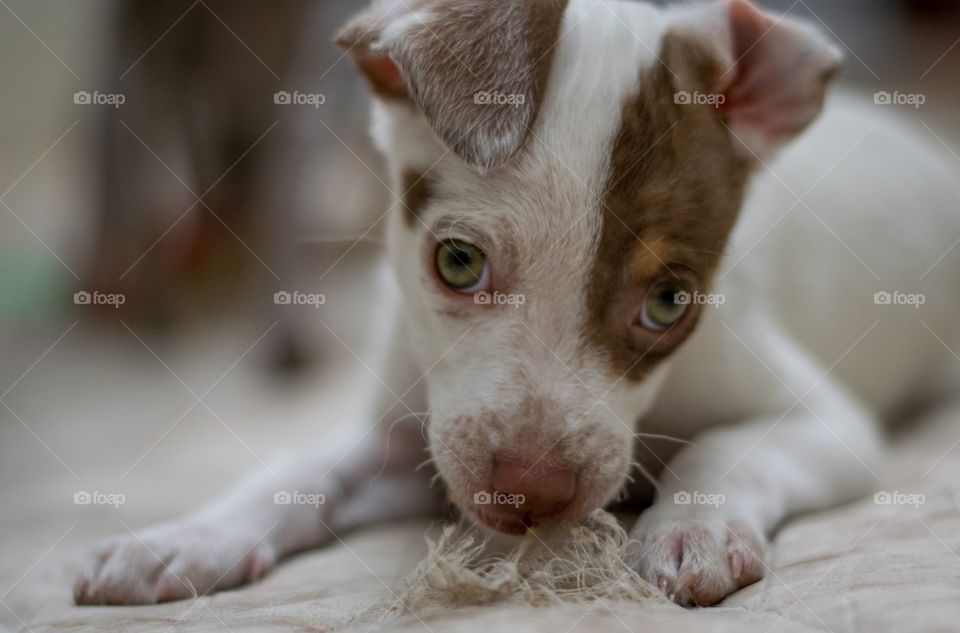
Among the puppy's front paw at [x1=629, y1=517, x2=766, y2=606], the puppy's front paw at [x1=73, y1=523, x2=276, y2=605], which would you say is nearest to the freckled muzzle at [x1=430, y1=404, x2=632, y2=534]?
the puppy's front paw at [x1=629, y1=517, x2=766, y2=606]

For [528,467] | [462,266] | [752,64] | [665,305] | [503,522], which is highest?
[752,64]

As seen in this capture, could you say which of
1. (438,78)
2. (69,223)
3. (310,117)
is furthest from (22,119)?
(438,78)

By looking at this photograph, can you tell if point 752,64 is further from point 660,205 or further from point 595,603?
point 595,603

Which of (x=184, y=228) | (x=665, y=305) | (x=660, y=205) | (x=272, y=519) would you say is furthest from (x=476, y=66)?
(x=184, y=228)

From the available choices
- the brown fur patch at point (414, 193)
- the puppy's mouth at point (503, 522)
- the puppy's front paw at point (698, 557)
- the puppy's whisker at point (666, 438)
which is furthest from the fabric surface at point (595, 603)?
the brown fur patch at point (414, 193)

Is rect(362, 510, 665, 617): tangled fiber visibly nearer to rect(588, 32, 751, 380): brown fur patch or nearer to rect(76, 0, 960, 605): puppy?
rect(76, 0, 960, 605): puppy

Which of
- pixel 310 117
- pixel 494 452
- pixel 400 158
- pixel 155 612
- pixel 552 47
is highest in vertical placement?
pixel 310 117

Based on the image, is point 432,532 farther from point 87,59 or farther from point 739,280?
point 87,59
